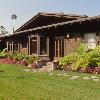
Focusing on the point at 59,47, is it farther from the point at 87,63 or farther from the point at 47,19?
the point at 87,63

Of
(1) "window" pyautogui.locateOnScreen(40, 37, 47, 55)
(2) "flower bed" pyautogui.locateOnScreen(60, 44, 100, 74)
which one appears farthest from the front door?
(2) "flower bed" pyautogui.locateOnScreen(60, 44, 100, 74)

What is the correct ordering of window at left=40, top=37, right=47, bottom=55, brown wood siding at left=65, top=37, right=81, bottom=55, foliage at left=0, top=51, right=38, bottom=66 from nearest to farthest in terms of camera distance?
brown wood siding at left=65, top=37, right=81, bottom=55
foliage at left=0, top=51, right=38, bottom=66
window at left=40, top=37, right=47, bottom=55

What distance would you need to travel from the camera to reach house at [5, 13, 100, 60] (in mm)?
23734

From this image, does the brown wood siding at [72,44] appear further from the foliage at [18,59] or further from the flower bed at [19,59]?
the foliage at [18,59]

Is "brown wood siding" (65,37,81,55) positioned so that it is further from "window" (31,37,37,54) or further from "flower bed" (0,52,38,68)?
"window" (31,37,37,54)

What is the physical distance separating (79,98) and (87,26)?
13.7 m

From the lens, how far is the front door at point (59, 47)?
89.9 ft

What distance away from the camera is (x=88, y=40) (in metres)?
24.1

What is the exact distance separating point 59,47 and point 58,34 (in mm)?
1113

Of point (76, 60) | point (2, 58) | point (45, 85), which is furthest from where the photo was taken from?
point (2, 58)

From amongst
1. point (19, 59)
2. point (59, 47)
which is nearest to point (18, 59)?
point (19, 59)

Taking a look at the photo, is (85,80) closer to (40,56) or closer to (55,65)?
(55,65)

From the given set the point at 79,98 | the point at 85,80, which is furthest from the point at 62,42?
the point at 79,98

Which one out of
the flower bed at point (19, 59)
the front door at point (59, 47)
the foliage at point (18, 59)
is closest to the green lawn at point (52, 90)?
the flower bed at point (19, 59)
